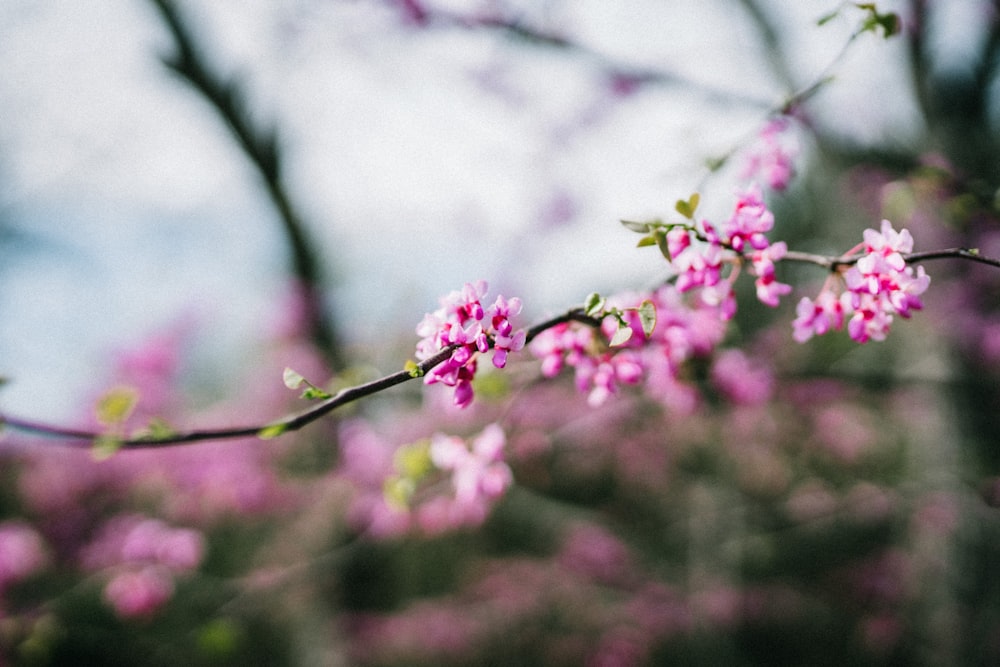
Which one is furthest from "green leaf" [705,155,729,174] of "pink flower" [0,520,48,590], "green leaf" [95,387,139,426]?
"pink flower" [0,520,48,590]

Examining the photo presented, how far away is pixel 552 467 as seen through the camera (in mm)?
7027

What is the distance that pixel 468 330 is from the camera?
902 mm

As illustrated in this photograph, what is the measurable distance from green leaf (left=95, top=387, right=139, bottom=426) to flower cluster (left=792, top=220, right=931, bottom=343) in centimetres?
132

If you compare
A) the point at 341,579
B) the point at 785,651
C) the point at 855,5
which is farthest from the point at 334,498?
the point at 785,651

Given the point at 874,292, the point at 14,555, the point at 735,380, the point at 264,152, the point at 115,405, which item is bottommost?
the point at 874,292

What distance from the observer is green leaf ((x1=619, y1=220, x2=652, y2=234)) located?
3.19 ft

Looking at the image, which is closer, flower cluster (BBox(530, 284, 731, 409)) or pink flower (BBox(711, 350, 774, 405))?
flower cluster (BBox(530, 284, 731, 409))

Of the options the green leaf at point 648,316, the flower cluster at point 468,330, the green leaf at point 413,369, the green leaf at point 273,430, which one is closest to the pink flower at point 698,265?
the green leaf at point 648,316

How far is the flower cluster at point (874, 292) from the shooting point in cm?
92

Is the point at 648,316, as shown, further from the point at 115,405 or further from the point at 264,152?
the point at 264,152

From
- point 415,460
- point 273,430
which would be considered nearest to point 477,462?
point 415,460

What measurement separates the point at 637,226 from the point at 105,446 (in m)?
1.07

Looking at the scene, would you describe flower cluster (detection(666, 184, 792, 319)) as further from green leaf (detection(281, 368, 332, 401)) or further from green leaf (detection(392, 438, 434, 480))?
green leaf (detection(392, 438, 434, 480))

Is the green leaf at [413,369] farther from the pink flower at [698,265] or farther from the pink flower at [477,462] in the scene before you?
the pink flower at [477,462]
